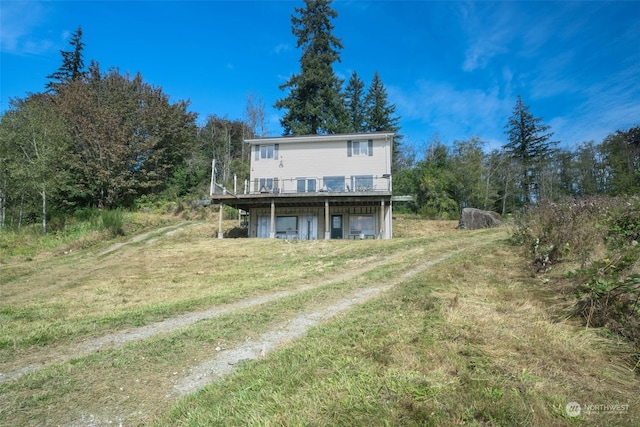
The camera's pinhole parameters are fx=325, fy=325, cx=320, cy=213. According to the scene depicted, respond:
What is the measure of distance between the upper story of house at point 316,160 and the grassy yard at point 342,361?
15243 mm

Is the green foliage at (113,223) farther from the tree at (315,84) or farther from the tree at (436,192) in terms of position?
the tree at (436,192)

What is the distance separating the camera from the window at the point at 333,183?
2105 cm

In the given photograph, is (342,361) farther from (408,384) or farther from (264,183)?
(264,183)

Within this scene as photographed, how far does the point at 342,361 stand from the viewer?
317cm

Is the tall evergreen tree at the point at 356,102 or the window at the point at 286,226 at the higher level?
the tall evergreen tree at the point at 356,102

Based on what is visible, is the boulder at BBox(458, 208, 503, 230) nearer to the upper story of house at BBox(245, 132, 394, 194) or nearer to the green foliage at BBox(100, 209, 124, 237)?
the upper story of house at BBox(245, 132, 394, 194)

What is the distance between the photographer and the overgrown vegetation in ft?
11.2

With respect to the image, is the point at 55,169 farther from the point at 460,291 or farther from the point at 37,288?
the point at 460,291

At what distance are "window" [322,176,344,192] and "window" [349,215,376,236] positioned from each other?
224cm

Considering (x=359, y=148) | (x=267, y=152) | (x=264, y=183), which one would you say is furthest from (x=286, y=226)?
(x=359, y=148)

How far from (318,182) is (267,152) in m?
4.41

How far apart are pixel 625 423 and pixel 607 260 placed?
8.80ft

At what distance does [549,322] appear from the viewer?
3.70 meters

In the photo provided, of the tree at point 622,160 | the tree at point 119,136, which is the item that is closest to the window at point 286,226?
the tree at point 119,136
